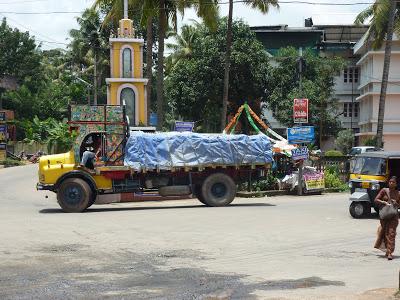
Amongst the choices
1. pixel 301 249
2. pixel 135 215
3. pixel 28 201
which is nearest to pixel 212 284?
pixel 301 249

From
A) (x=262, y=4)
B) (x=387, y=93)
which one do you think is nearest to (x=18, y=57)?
(x=387, y=93)

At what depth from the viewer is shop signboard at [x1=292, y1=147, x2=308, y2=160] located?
89.0 ft

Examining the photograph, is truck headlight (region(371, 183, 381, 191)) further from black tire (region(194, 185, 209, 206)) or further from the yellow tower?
the yellow tower

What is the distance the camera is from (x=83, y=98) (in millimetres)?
73625

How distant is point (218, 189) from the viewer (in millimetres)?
22766

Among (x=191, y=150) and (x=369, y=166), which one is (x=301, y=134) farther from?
(x=369, y=166)

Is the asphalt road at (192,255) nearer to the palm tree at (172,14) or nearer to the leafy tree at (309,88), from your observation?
the palm tree at (172,14)

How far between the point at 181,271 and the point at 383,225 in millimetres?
4016

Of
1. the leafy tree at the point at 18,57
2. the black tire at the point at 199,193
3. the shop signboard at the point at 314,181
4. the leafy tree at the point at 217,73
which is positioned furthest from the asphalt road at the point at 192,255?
the leafy tree at the point at 18,57

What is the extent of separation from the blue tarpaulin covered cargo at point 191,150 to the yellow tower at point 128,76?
11403 millimetres

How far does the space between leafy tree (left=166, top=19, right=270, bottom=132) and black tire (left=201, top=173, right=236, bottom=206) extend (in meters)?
24.3

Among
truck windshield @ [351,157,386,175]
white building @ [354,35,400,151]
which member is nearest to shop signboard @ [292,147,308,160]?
truck windshield @ [351,157,386,175]

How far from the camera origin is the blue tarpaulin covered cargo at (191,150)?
856 inches

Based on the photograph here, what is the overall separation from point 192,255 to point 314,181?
17.0m
